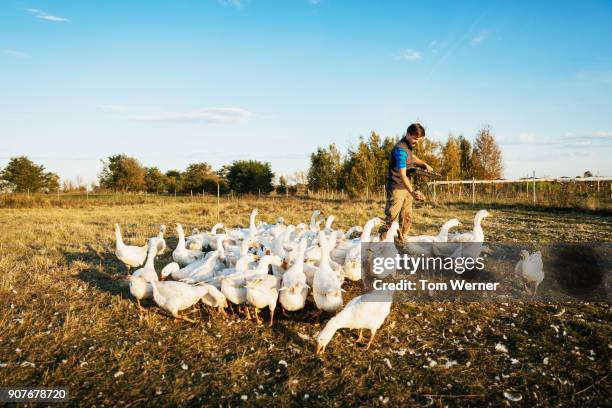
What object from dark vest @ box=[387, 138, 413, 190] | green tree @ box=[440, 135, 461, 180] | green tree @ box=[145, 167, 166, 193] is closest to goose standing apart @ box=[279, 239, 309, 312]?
dark vest @ box=[387, 138, 413, 190]

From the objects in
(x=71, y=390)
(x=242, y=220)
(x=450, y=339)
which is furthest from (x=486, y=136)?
(x=71, y=390)

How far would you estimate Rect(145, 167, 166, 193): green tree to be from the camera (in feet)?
169

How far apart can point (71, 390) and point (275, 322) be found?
7.74 feet

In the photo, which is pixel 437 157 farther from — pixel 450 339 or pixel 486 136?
pixel 450 339

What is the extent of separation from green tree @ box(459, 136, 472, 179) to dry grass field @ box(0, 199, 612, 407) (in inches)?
1498

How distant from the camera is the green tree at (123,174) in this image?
45.7 metres

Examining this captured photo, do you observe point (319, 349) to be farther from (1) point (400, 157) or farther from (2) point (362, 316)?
(1) point (400, 157)

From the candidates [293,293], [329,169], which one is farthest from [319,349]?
[329,169]

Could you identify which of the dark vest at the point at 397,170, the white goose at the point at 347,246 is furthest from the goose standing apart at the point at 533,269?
the white goose at the point at 347,246

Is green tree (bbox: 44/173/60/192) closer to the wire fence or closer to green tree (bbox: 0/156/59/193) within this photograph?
green tree (bbox: 0/156/59/193)

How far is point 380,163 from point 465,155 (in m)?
14.2

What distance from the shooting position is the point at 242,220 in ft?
52.2

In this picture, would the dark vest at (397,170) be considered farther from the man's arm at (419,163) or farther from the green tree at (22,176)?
the green tree at (22,176)

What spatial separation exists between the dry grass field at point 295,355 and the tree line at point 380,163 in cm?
2583
